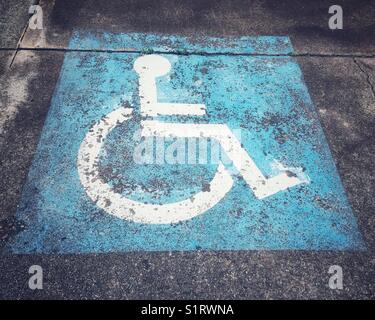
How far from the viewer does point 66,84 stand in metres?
3.67

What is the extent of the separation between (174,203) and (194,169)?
Answer: 1.31 ft

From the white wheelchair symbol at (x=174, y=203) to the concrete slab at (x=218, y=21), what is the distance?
127cm

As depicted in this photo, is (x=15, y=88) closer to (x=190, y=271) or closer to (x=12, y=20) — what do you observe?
(x=12, y=20)

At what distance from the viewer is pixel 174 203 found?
276cm

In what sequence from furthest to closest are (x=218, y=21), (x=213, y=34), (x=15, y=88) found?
(x=218, y=21), (x=213, y=34), (x=15, y=88)

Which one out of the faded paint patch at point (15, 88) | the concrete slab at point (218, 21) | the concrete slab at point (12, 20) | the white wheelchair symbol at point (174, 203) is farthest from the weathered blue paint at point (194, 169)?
the concrete slab at point (12, 20)

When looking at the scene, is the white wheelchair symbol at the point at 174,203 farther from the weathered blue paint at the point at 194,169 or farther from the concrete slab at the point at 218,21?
the concrete slab at the point at 218,21

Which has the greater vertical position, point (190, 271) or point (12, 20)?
point (12, 20)

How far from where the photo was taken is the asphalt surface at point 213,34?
2.34 metres

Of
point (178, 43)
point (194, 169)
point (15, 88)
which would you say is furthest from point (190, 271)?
point (178, 43)
